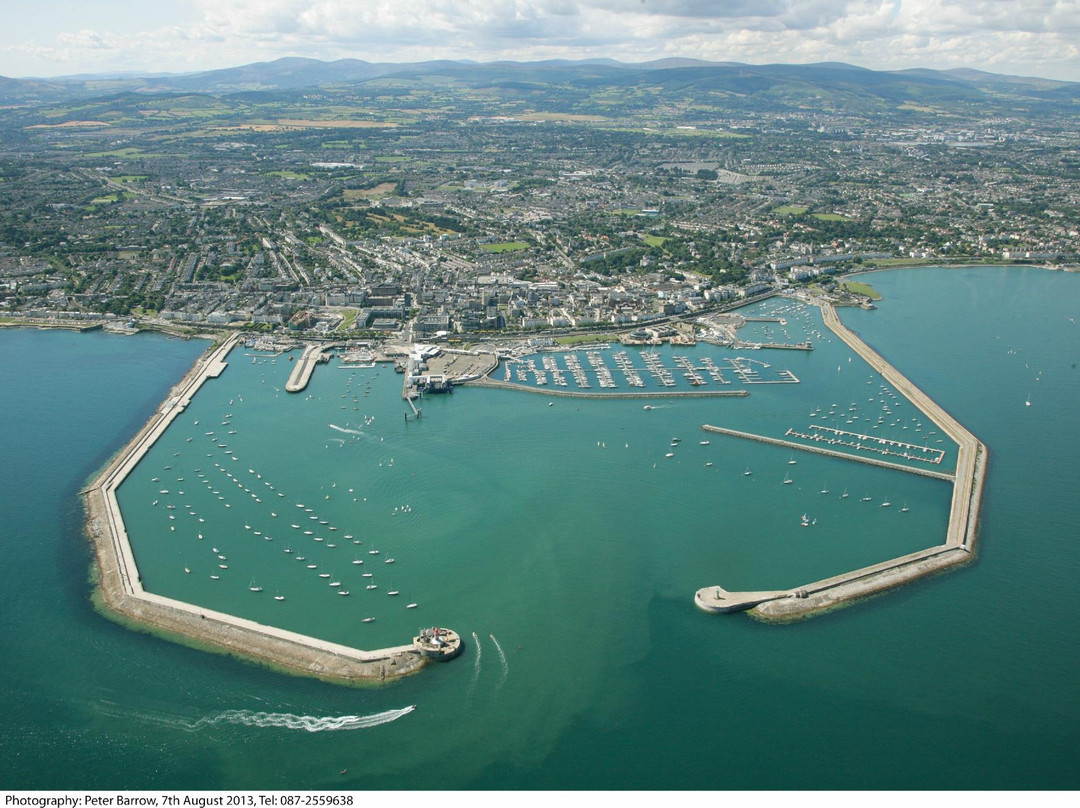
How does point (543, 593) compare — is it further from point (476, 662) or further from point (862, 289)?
point (862, 289)

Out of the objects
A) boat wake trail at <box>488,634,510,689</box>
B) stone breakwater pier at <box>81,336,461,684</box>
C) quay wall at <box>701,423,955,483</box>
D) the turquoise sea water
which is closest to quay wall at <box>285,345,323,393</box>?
the turquoise sea water

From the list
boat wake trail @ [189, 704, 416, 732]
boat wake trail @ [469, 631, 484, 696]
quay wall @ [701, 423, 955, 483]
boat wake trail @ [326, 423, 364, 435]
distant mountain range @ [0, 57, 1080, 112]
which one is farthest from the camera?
distant mountain range @ [0, 57, 1080, 112]

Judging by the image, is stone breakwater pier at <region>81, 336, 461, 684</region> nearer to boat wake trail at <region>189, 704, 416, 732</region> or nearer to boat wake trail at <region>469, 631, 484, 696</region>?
boat wake trail at <region>469, 631, 484, 696</region>

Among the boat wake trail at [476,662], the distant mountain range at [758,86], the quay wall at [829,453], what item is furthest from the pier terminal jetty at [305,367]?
the distant mountain range at [758,86]

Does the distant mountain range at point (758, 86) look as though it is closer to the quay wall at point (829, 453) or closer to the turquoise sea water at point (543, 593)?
the quay wall at point (829, 453)

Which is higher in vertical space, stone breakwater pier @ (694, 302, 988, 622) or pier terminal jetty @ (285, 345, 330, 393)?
pier terminal jetty @ (285, 345, 330, 393)

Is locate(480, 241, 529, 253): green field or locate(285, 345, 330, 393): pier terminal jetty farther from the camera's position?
locate(480, 241, 529, 253): green field

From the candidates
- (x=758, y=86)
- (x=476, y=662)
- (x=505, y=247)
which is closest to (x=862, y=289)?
(x=505, y=247)
